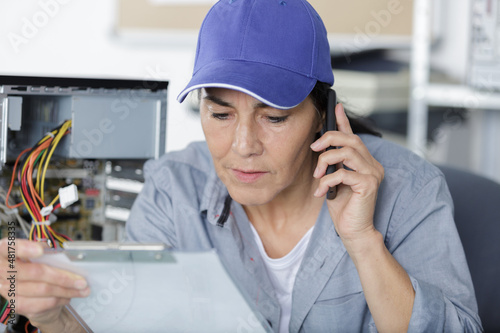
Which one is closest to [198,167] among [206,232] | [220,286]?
[206,232]

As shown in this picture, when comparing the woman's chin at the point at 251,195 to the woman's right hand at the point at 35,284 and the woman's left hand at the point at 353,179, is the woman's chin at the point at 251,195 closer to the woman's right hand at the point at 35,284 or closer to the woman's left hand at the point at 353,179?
the woman's left hand at the point at 353,179

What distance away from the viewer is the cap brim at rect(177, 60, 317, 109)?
89 centimetres

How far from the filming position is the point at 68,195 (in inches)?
41.1

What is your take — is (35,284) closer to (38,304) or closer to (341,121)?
(38,304)

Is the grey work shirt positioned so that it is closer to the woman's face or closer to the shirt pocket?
the shirt pocket

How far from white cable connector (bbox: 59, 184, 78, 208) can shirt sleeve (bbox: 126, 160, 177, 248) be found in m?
0.12

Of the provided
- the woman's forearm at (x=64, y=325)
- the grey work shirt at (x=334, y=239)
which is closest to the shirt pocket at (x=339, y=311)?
the grey work shirt at (x=334, y=239)

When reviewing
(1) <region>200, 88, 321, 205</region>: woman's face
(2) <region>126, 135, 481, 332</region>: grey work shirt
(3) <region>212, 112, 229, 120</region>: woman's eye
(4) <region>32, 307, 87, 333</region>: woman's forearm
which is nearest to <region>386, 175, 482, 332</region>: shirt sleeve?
(2) <region>126, 135, 481, 332</region>: grey work shirt

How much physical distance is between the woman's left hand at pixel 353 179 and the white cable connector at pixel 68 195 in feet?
1.45

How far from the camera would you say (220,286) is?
0.68 m

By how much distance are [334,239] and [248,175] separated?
0.73ft

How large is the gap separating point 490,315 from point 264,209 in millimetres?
531

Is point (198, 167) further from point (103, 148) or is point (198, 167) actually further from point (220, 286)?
point (220, 286)

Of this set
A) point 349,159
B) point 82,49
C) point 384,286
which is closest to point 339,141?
point 349,159
